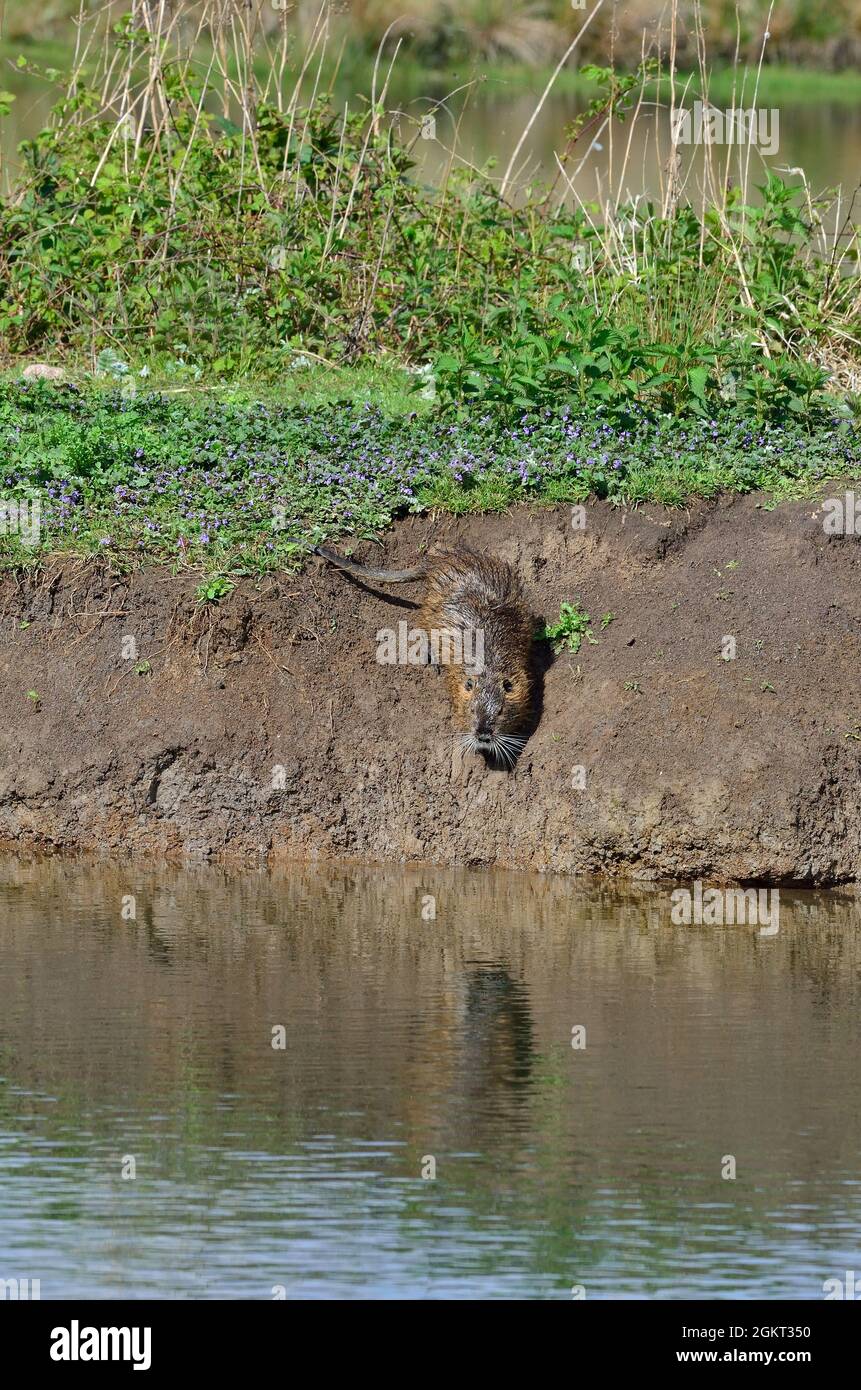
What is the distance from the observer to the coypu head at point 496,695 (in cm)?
816

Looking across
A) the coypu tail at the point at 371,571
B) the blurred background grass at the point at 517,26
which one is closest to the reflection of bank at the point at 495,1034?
the coypu tail at the point at 371,571

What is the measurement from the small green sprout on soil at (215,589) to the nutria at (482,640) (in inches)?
18.2

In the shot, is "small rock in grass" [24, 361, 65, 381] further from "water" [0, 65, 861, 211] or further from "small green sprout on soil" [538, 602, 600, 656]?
"water" [0, 65, 861, 211]

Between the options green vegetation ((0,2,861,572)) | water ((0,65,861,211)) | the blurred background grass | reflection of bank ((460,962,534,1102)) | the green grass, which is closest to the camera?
reflection of bank ((460,962,534,1102))

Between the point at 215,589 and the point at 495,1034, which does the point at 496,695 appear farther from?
the point at 495,1034

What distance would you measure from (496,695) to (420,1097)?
2956 millimetres

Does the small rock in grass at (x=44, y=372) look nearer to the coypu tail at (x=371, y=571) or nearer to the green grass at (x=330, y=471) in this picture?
the green grass at (x=330, y=471)

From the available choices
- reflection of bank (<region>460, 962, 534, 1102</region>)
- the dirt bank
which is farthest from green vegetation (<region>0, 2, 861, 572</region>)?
reflection of bank (<region>460, 962, 534, 1102</region>)

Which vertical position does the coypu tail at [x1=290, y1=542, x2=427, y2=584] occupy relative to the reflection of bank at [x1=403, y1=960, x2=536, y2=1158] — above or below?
above

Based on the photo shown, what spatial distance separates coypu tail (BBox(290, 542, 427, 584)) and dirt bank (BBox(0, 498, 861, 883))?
8 cm

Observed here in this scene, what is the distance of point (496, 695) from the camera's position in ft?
26.9

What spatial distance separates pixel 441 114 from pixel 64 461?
19959 mm

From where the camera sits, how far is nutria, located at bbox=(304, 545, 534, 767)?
8219 millimetres

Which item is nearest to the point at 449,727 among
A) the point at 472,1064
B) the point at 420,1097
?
the point at 472,1064
